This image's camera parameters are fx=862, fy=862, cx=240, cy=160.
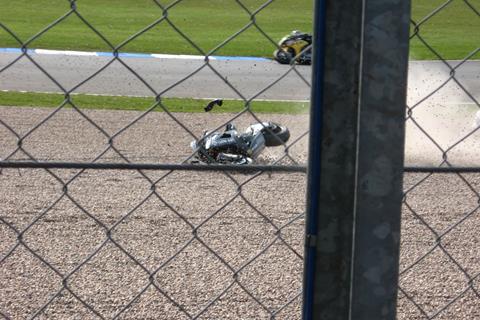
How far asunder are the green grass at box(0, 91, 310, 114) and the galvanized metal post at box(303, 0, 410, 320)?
702 centimetres

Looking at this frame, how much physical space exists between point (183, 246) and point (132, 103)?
627 cm

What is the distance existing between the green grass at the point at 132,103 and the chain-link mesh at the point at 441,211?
1396mm

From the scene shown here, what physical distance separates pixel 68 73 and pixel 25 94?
89.8 inches

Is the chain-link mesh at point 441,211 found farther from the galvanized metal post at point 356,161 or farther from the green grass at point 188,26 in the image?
the green grass at point 188,26

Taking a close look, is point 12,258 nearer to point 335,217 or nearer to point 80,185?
point 80,185

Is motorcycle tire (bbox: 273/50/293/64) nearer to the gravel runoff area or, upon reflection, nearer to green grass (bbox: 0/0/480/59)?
the gravel runoff area

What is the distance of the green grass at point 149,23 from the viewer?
1412 centimetres

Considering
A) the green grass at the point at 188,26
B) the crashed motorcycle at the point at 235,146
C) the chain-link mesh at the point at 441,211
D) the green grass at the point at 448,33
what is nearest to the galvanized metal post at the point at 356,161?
the chain-link mesh at the point at 441,211

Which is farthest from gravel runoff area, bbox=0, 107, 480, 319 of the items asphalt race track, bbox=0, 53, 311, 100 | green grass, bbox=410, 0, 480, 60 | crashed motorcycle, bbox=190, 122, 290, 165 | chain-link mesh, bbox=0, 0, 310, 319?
green grass, bbox=410, 0, 480, 60

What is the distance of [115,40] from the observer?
1442cm

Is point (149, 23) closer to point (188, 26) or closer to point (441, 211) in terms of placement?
point (188, 26)

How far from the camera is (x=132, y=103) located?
9.06 metres

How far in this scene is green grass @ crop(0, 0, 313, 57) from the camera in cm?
1412

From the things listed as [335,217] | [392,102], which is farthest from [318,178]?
[392,102]
